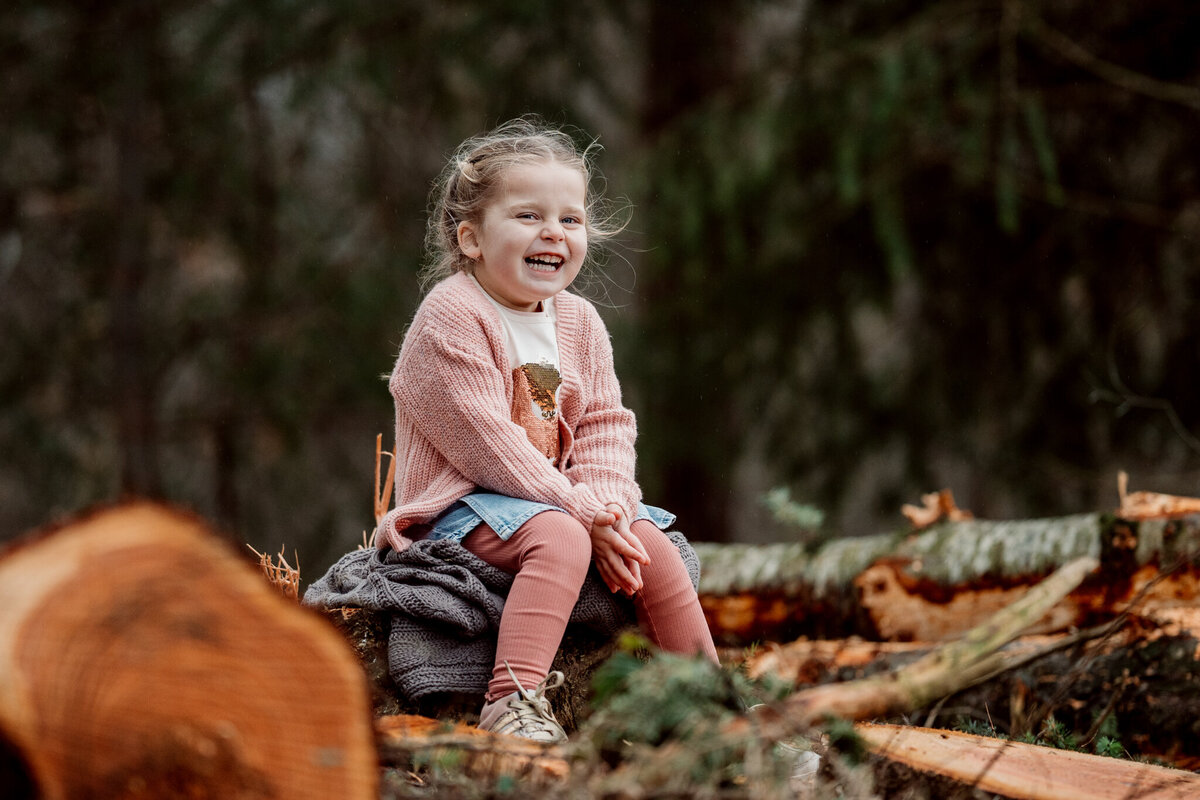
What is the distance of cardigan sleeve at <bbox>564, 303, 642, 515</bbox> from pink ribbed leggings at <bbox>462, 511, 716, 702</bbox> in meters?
0.17

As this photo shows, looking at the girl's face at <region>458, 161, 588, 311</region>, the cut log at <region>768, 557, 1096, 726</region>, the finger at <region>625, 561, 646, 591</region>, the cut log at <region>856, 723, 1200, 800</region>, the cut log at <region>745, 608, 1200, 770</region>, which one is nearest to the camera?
the cut log at <region>768, 557, 1096, 726</region>

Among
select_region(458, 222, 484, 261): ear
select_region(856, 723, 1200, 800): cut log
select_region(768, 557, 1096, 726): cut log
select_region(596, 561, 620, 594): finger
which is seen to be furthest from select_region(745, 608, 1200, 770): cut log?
select_region(458, 222, 484, 261): ear

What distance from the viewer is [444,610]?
270 centimetres

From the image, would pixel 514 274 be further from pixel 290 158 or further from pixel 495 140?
pixel 290 158

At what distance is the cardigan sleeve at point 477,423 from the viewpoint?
277cm

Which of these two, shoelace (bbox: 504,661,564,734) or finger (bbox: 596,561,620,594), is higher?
finger (bbox: 596,561,620,594)

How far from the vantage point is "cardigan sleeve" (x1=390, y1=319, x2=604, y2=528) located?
2770 millimetres

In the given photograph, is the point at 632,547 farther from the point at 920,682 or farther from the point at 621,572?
the point at 920,682

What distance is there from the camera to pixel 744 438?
299 inches

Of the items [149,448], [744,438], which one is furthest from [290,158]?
[744,438]

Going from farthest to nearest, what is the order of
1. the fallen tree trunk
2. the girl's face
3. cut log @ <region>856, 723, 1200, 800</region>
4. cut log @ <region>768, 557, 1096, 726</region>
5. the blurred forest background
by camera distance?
the blurred forest background → the fallen tree trunk → the girl's face → cut log @ <region>856, 723, 1200, 800</region> → cut log @ <region>768, 557, 1096, 726</region>

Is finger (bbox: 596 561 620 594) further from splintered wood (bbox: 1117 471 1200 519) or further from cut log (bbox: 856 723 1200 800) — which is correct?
splintered wood (bbox: 1117 471 1200 519)

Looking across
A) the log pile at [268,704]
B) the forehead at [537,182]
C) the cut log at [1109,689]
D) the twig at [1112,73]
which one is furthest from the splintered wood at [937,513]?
the twig at [1112,73]

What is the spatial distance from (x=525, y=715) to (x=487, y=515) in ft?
1.58
